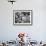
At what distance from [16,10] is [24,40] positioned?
189 centimetres

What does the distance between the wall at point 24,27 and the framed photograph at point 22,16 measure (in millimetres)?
116

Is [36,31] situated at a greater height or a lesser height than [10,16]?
lesser

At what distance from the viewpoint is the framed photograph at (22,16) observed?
481cm

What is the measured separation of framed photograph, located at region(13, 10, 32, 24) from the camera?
4812mm

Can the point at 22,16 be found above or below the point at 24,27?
above

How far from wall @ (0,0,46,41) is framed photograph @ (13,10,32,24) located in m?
0.12

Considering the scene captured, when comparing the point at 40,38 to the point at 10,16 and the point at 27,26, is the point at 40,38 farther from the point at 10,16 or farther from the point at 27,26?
the point at 10,16

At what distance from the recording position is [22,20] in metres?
4.84

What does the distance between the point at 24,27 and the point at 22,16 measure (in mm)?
411

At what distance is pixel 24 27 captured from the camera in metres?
4.84

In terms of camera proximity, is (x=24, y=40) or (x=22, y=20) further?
(x=22, y=20)

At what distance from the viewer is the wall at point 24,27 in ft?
15.7

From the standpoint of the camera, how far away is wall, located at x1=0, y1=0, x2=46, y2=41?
480cm

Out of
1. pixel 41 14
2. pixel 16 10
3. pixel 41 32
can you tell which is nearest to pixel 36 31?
pixel 41 32
